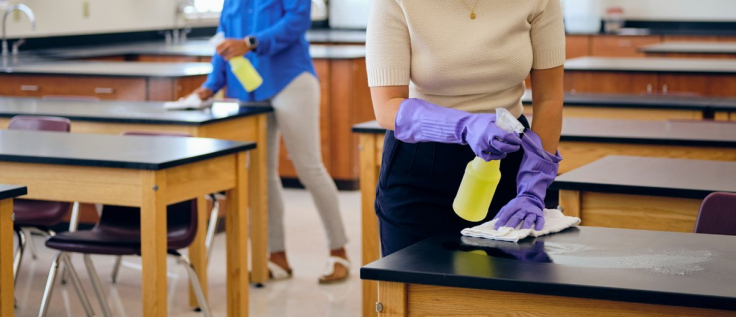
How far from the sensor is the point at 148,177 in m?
2.67

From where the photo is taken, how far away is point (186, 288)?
3.89 meters

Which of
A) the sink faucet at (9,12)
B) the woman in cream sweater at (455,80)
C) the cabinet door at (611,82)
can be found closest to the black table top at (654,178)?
the woman in cream sweater at (455,80)

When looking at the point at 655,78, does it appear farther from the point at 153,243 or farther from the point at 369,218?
A: the point at 153,243

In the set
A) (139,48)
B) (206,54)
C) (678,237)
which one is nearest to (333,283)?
(678,237)

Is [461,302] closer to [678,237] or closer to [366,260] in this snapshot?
[678,237]

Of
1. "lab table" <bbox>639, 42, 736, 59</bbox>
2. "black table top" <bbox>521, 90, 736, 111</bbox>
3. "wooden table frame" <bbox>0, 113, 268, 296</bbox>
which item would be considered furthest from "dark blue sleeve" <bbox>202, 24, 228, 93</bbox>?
"lab table" <bbox>639, 42, 736, 59</bbox>

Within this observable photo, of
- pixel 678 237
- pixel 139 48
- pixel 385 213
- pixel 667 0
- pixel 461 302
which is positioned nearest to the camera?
pixel 461 302

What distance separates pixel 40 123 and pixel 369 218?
122 centimetres

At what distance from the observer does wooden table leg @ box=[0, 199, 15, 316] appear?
2.38 meters

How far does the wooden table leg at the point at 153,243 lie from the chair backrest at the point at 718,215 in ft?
4.59

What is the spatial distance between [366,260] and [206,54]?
124 inches

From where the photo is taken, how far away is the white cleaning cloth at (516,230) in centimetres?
176

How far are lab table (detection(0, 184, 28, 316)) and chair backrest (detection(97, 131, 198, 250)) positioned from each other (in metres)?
0.65

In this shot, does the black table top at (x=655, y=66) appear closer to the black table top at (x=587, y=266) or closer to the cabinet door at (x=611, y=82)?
the cabinet door at (x=611, y=82)
